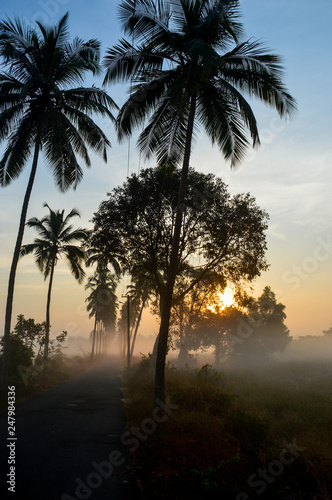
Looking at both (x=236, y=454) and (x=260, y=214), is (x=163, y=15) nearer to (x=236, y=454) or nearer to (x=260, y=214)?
(x=260, y=214)

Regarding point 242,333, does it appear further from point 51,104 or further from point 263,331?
point 51,104

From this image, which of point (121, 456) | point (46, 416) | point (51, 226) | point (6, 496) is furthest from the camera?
point (51, 226)

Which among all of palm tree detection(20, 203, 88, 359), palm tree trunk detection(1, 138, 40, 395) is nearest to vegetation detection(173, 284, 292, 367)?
palm tree detection(20, 203, 88, 359)

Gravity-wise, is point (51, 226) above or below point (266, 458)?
above

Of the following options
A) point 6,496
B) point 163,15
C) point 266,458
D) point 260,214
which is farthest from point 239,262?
point 6,496

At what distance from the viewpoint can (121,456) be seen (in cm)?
723

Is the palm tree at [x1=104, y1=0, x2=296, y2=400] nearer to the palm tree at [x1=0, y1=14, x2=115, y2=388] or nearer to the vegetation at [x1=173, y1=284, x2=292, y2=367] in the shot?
the palm tree at [x1=0, y1=14, x2=115, y2=388]

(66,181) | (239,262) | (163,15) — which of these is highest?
(163,15)

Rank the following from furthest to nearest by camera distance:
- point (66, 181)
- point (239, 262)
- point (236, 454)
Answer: point (66, 181), point (239, 262), point (236, 454)

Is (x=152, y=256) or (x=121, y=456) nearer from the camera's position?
(x=121, y=456)

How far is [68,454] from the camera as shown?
705 cm

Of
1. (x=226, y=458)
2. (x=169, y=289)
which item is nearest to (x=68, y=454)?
(x=226, y=458)

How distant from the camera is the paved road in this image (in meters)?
5.36

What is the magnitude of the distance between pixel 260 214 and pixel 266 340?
140ft
